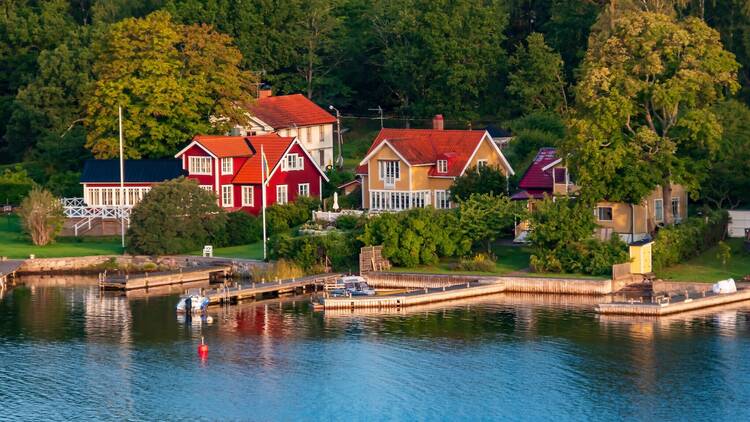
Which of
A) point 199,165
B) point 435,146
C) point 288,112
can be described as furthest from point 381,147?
point 288,112

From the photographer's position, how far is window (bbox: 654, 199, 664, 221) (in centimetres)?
9106

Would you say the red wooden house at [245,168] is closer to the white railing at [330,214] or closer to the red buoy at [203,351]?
the white railing at [330,214]

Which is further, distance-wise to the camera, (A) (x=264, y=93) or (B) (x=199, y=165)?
(A) (x=264, y=93)

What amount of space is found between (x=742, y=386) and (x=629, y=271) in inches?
784

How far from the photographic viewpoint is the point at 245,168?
104688 mm

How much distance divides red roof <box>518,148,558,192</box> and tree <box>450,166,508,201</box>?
1.20 meters

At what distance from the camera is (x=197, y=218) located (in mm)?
95500

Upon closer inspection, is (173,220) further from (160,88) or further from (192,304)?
(160,88)

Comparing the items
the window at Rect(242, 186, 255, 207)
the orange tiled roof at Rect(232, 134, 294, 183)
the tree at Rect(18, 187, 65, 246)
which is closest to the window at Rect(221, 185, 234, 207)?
the orange tiled roof at Rect(232, 134, 294, 183)

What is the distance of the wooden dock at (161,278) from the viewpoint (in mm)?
87750

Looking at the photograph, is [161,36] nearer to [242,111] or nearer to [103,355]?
[242,111]

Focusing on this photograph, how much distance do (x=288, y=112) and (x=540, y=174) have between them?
2880 centimetres

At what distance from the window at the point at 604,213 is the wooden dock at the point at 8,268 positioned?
32542mm

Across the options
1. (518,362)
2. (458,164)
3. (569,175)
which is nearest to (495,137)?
(458,164)
